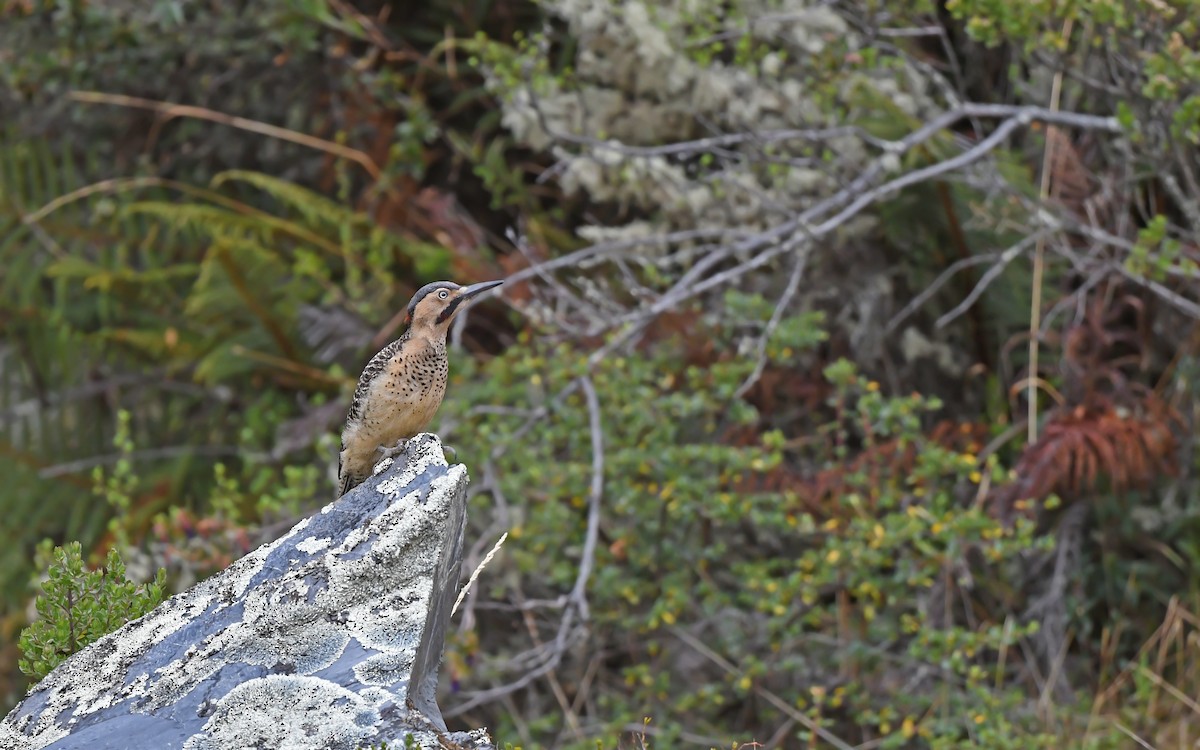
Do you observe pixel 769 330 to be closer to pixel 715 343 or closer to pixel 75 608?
pixel 715 343

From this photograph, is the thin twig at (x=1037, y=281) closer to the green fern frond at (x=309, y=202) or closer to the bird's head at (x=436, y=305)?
the bird's head at (x=436, y=305)

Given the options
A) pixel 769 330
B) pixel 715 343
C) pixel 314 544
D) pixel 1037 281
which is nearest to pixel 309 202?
pixel 715 343

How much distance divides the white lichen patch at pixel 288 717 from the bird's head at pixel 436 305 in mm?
→ 1575

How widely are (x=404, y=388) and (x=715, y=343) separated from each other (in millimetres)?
2853

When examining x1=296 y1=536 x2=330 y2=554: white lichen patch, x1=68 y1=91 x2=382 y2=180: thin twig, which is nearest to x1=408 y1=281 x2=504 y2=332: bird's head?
x1=296 y1=536 x2=330 y2=554: white lichen patch

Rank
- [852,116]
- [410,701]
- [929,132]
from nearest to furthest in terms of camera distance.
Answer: [410,701], [929,132], [852,116]

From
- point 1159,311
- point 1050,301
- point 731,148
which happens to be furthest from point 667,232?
point 1159,311

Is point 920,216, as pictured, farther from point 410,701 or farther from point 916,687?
point 410,701

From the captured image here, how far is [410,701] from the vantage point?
3020 mm

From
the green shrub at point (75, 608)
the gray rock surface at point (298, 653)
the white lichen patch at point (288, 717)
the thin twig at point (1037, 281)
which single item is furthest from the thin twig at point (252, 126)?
the white lichen patch at point (288, 717)

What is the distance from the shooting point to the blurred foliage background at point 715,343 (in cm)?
629

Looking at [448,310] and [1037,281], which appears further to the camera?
[1037,281]

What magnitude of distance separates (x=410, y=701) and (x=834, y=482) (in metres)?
3.74

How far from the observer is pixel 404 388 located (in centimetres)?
428
